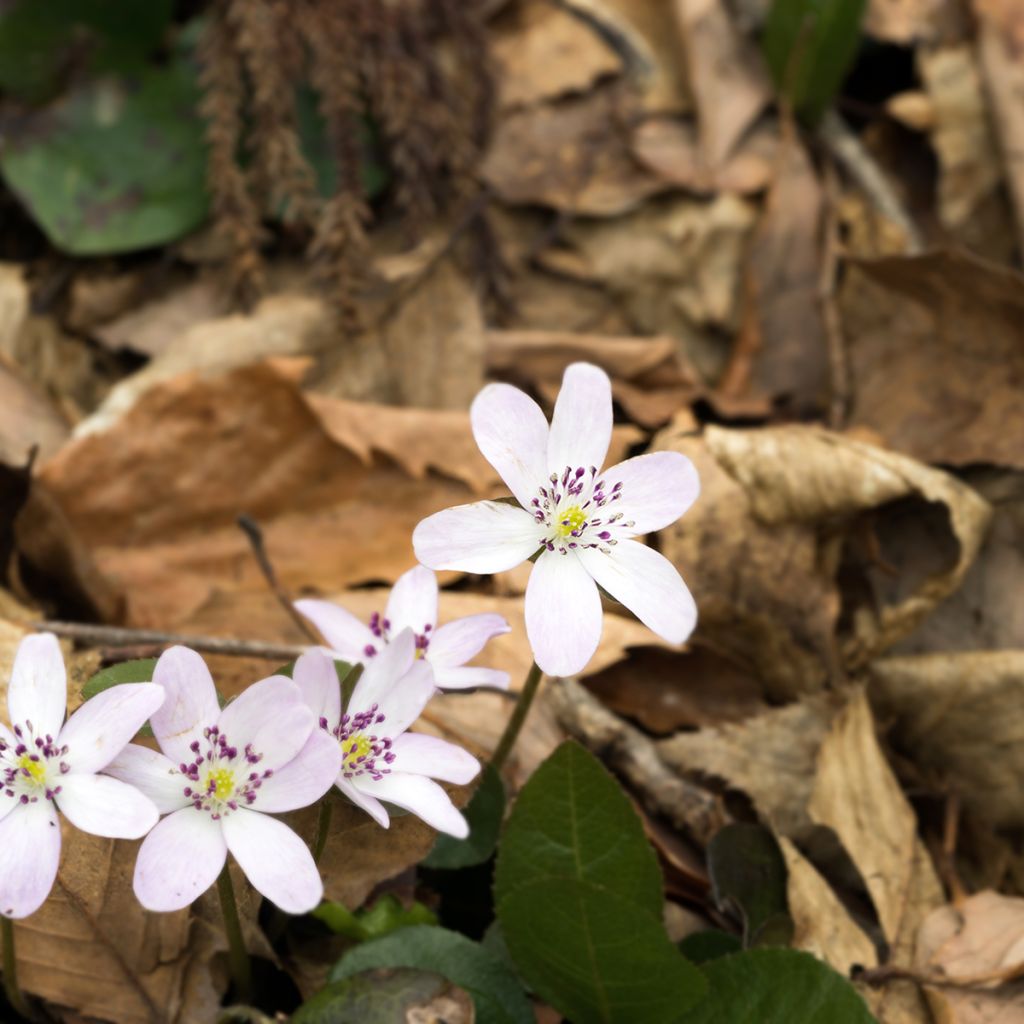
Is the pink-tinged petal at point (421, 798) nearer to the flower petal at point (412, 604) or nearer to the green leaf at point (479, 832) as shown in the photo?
the flower petal at point (412, 604)

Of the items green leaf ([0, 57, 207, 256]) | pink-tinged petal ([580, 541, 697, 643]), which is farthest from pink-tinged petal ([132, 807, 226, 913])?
green leaf ([0, 57, 207, 256])

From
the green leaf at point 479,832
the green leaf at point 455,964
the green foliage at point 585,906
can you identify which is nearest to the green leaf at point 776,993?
the green foliage at point 585,906

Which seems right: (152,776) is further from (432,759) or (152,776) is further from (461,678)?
(461,678)

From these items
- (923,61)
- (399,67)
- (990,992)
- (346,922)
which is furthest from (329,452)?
(923,61)

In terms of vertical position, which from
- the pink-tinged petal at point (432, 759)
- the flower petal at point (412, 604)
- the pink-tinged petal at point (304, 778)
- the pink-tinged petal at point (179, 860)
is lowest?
the flower petal at point (412, 604)

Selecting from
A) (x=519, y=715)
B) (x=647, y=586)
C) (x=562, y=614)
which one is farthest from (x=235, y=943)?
(x=647, y=586)

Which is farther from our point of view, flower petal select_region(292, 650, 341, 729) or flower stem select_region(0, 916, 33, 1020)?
flower stem select_region(0, 916, 33, 1020)

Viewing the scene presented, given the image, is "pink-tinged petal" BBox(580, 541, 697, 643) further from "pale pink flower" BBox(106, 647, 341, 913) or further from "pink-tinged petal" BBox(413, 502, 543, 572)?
"pale pink flower" BBox(106, 647, 341, 913)

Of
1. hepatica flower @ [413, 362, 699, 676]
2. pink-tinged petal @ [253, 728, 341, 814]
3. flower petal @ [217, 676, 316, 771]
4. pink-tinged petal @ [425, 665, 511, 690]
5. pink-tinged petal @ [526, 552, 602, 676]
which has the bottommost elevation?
pink-tinged petal @ [425, 665, 511, 690]
